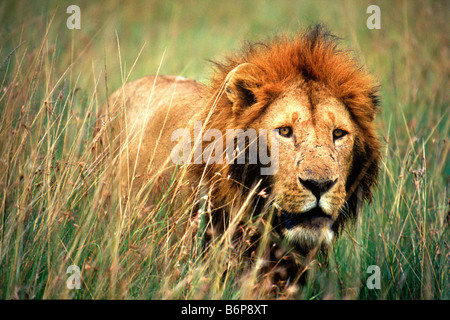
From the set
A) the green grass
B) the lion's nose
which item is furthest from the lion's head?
the green grass

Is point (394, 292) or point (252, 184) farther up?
point (252, 184)

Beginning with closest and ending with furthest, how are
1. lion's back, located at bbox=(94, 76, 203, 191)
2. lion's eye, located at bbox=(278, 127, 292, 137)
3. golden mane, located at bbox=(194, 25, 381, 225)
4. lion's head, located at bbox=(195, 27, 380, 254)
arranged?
lion's head, located at bbox=(195, 27, 380, 254) → lion's eye, located at bbox=(278, 127, 292, 137) → golden mane, located at bbox=(194, 25, 381, 225) → lion's back, located at bbox=(94, 76, 203, 191)

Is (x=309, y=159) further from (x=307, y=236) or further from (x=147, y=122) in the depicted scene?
(x=147, y=122)

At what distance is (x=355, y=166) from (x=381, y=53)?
628 cm

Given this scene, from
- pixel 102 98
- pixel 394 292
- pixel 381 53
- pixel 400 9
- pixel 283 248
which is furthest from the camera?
pixel 400 9

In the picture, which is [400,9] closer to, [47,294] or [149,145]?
[149,145]

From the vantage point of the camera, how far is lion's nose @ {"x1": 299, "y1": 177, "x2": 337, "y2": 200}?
3.19 metres

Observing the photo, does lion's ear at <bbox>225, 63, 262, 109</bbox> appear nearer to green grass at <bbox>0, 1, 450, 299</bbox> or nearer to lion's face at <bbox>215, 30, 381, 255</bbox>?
lion's face at <bbox>215, 30, 381, 255</bbox>

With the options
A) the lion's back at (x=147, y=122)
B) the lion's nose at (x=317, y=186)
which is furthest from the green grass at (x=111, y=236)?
the lion's nose at (x=317, y=186)

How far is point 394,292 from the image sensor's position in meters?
3.95

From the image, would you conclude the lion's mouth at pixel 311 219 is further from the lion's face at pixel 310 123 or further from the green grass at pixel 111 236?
the green grass at pixel 111 236

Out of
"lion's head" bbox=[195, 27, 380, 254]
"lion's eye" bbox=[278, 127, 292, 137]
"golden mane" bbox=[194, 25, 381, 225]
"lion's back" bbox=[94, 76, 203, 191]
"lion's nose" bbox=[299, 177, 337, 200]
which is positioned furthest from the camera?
"lion's back" bbox=[94, 76, 203, 191]

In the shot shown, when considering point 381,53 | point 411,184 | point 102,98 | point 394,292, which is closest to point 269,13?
point 381,53

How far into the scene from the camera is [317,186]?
3203 mm
